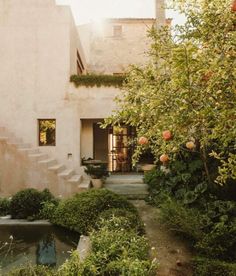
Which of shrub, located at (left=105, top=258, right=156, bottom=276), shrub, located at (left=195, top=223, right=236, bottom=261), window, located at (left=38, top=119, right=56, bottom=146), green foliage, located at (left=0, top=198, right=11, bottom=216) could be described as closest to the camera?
shrub, located at (left=105, top=258, right=156, bottom=276)

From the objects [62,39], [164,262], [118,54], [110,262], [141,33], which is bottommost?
[164,262]

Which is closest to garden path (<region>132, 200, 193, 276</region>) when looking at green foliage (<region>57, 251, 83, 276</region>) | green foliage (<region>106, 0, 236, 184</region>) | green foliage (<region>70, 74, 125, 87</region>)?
green foliage (<region>57, 251, 83, 276</region>)

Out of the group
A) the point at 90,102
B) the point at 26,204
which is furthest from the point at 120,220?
the point at 90,102

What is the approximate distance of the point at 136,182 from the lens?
12781 millimetres

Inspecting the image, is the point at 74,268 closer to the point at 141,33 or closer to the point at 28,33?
the point at 28,33

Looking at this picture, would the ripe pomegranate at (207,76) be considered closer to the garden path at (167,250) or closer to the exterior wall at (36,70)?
the garden path at (167,250)

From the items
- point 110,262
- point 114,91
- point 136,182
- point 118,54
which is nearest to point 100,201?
point 110,262

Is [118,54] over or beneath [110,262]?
over

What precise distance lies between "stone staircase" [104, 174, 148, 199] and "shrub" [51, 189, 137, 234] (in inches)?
103

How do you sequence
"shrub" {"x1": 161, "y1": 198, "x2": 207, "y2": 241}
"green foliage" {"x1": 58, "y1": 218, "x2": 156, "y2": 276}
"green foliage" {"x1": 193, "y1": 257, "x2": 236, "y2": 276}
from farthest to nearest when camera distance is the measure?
"shrub" {"x1": 161, "y1": 198, "x2": 207, "y2": 241}
"green foliage" {"x1": 193, "y1": 257, "x2": 236, "y2": 276}
"green foliage" {"x1": 58, "y1": 218, "x2": 156, "y2": 276}

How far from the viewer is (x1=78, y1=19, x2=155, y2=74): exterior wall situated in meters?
21.1

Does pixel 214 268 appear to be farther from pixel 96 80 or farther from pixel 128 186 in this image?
pixel 96 80

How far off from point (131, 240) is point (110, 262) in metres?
0.72

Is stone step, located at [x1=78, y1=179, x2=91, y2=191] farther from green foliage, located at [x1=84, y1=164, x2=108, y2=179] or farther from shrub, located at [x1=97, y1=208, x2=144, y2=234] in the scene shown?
shrub, located at [x1=97, y1=208, x2=144, y2=234]
